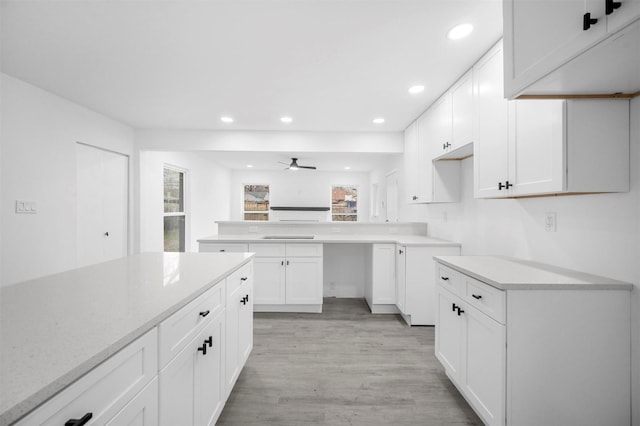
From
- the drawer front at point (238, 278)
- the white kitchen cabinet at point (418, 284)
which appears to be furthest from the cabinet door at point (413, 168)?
the drawer front at point (238, 278)

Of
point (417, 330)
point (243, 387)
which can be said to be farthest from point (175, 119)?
point (417, 330)

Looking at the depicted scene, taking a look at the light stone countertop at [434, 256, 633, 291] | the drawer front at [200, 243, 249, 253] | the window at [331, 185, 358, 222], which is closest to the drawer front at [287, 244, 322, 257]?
the drawer front at [200, 243, 249, 253]

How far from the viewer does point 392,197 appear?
5.45 metres

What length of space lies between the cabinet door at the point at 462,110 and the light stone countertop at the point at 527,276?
39.1 inches

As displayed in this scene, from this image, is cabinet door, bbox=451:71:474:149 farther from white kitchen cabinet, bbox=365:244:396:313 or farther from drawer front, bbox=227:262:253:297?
drawer front, bbox=227:262:253:297

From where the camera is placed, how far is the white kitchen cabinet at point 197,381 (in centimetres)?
97

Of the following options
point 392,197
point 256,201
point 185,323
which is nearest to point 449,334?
point 185,323

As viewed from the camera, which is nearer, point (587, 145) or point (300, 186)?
point (587, 145)

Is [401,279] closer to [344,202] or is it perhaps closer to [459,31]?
[459,31]

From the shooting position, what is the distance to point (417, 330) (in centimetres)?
289

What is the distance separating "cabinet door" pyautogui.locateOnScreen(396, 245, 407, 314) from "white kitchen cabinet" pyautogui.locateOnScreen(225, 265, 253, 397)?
170cm

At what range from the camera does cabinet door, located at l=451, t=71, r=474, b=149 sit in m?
2.18

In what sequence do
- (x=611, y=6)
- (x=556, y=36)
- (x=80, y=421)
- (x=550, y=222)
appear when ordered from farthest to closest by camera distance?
1. (x=550, y=222)
2. (x=556, y=36)
3. (x=611, y=6)
4. (x=80, y=421)

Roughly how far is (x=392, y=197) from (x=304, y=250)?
9.05 feet
